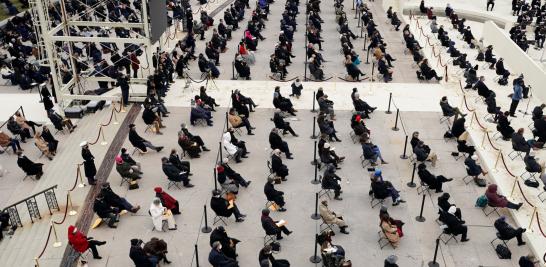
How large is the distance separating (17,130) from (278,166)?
1079cm

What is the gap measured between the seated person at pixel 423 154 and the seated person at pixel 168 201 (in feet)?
28.1

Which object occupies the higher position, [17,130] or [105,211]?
[105,211]

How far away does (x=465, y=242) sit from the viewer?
52.7 ft

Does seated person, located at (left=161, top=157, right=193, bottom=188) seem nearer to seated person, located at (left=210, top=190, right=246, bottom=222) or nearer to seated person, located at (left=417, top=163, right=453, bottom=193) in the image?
seated person, located at (left=210, top=190, right=246, bottom=222)

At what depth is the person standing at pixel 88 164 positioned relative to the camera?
18406 millimetres

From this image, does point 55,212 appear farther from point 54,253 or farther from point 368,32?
point 368,32

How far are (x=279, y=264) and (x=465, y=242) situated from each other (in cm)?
573

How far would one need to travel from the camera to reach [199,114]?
22906mm

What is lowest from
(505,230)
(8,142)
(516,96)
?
(8,142)

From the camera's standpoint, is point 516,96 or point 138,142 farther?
point 516,96

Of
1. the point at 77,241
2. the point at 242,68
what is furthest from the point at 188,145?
the point at 242,68

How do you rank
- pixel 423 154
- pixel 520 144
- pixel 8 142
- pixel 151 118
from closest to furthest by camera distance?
pixel 423 154 < pixel 520 144 < pixel 8 142 < pixel 151 118

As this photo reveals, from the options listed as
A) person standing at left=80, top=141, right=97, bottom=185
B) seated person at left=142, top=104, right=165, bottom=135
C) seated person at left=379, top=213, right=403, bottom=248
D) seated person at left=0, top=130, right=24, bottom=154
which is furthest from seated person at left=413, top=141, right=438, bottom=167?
seated person at left=0, top=130, right=24, bottom=154

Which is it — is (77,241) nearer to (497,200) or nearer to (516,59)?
(497,200)
